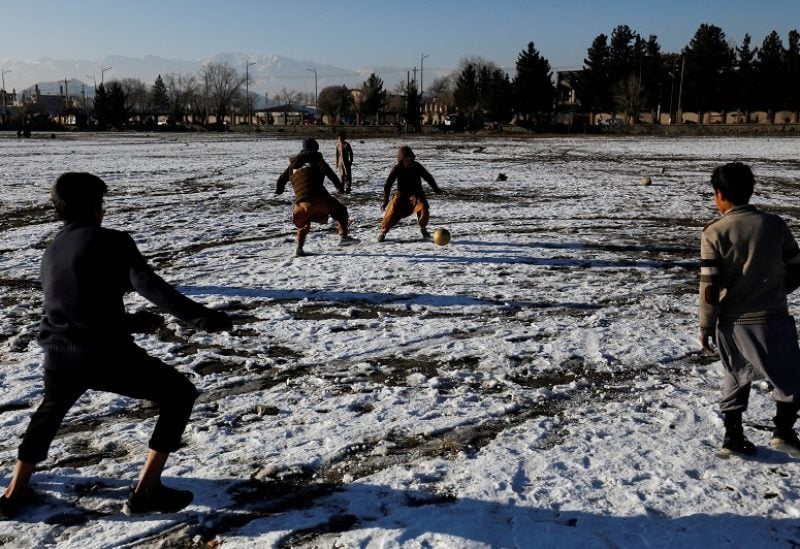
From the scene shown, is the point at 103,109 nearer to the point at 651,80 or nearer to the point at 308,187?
the point at 651,80

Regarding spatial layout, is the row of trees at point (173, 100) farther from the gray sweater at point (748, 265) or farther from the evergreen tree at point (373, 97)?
the gray sweater at point (748, 265)

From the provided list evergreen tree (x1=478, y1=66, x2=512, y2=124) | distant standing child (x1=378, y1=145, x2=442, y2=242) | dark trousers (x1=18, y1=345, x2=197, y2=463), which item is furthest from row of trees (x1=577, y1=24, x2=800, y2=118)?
dark trousers (x1=18, y1=345, x2=197, y2=463)

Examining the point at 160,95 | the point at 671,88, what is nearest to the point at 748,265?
the point at 671,88

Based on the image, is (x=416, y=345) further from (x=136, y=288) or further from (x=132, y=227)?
(x=132, y=227)

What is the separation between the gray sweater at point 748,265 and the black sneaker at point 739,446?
2.39ft

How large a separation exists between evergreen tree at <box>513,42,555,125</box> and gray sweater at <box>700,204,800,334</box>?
81450 millimetres

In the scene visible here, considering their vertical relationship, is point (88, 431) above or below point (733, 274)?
below

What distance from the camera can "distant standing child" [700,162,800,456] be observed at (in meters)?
3.96

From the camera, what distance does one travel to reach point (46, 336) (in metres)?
3.39

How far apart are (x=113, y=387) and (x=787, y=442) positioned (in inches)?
152

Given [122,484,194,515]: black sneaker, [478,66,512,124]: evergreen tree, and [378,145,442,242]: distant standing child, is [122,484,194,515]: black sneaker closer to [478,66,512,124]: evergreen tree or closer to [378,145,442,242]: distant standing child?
[378,145,442,242]: distant standing child

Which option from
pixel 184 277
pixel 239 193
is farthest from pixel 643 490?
pixel 239 193

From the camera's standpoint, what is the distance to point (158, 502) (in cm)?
361

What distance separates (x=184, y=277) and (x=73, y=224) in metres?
5.98
